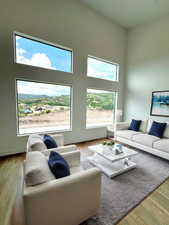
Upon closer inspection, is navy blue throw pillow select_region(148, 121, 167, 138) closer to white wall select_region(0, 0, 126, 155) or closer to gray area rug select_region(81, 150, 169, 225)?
gray area rug select_region(81, 150, 169, 225)

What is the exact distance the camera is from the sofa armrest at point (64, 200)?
1032 millimetres

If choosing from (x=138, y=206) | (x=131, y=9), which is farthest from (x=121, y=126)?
(x=131, y=9)

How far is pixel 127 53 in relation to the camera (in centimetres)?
514

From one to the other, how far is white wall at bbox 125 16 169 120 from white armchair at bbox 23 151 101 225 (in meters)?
3.89

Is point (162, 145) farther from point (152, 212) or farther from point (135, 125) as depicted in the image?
point (152, 212)

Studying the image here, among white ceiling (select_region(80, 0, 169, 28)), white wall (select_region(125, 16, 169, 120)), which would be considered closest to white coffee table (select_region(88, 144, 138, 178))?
white wall (select_region(125, 16, 169, 120))

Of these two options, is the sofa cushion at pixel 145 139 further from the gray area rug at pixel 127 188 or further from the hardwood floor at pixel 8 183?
the hardwood floor at pixel 8 183

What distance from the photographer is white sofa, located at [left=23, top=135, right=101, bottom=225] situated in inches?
40.8

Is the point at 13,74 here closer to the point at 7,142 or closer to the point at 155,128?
the point at 7,142

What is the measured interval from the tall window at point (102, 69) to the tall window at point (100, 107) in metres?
0.61

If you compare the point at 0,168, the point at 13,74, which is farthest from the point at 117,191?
the point at 13,74

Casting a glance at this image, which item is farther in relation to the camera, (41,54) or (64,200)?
(41,54)

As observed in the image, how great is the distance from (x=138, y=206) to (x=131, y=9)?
5339 millimetres

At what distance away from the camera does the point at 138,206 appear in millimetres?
1672
